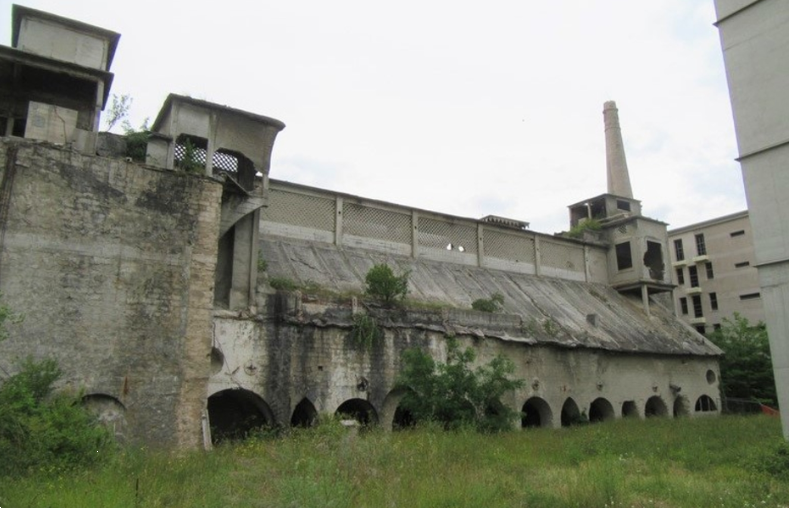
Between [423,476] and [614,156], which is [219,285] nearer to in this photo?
[423,476]

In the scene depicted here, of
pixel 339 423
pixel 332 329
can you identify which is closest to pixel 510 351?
pixel 332 329

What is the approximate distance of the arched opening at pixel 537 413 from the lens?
21.2m

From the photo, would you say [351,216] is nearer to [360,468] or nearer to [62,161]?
[62,161]

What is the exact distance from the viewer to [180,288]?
13.7 m

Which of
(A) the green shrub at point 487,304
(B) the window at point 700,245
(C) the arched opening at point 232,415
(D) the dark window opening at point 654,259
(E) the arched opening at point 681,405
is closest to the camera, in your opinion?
(C) the arched opening at point 232,415

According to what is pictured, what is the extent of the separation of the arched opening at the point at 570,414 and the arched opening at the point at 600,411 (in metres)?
1.69

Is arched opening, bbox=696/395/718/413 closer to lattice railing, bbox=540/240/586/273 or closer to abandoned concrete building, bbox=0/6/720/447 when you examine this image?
abandoned concrete building, bbox=0/6/720/447

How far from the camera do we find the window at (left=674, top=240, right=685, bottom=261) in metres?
46.5

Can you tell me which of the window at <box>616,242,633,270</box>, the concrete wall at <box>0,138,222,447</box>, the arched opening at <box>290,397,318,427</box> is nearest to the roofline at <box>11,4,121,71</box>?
the concrete wall at <box>0,138,222,447</box>

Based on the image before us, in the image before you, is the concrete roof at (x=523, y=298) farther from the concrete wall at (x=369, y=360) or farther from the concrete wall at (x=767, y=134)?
the concrete wall at (x=767, y=134)

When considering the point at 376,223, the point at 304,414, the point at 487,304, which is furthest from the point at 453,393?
the point at 376,223

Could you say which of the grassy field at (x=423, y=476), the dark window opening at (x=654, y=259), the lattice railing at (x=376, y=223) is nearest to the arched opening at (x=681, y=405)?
the dark window opening at (x=654, y=259)

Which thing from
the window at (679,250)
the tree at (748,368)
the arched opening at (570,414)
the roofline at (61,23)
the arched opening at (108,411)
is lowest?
the arched opening at (570,414)

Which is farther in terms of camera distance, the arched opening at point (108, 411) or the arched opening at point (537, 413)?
the arched opening at point (537, 413)
